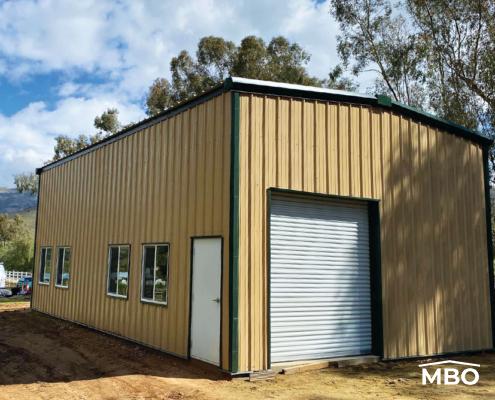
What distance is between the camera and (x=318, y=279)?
31.6 ft


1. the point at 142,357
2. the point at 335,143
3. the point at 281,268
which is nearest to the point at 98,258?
the point at 142,357

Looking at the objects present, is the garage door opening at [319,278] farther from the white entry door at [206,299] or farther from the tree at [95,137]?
the tree at [95,137]

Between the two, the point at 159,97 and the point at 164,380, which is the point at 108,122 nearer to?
the point at 159,97

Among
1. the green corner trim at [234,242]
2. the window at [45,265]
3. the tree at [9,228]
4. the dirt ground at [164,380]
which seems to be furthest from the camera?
the tree at [9,228]

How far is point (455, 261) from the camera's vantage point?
11.4 m

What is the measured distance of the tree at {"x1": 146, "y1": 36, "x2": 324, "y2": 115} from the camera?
31703 mm

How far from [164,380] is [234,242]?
2.60 m

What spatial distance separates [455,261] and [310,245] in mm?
4164

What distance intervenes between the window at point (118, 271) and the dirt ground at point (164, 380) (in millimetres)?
1554

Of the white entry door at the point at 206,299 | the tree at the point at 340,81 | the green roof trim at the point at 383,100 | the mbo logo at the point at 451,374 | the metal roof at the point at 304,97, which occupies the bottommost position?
the mbo logo at the point at 451,374

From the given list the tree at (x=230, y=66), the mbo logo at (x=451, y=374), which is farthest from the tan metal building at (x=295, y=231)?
the tree at (x=230, y=66)

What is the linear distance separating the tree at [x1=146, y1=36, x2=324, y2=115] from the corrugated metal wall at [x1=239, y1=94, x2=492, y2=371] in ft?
69.0

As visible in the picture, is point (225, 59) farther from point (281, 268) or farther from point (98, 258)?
point (281, 268)

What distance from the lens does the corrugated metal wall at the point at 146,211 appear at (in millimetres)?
9258
